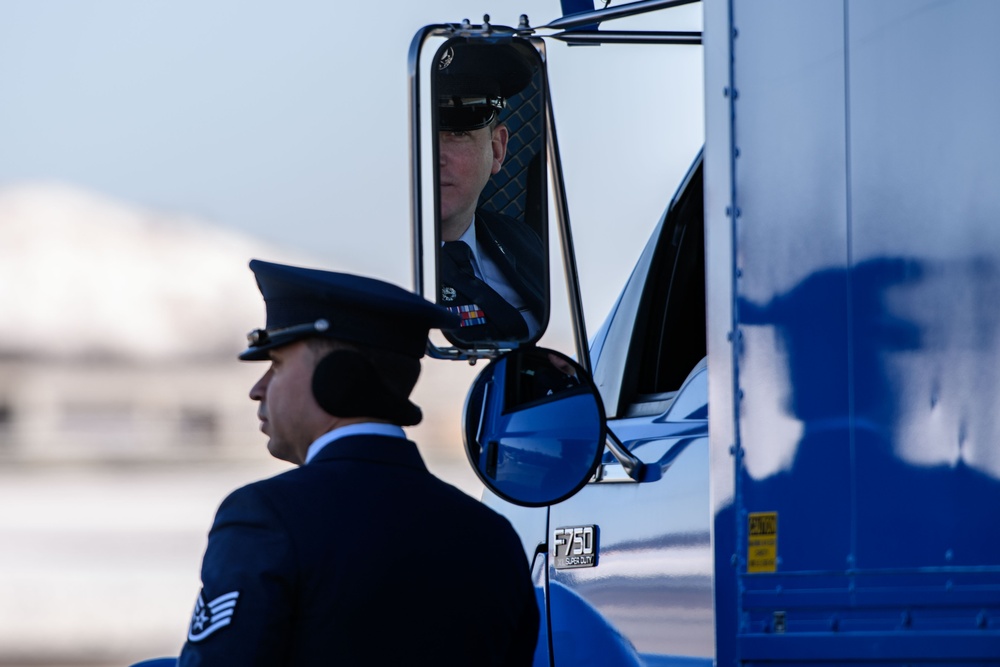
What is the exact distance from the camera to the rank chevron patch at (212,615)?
168 centimetres

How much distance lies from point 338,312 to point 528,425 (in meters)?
0.58

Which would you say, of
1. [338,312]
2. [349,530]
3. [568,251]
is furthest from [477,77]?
[349,530]

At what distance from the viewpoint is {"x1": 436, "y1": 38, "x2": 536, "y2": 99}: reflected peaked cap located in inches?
91.1

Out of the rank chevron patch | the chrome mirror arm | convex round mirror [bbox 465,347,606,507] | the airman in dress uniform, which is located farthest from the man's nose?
the chrome mirror arm

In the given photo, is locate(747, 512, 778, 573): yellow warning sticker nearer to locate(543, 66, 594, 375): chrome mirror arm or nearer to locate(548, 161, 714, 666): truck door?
locate(548, 161, 714, 666): truck door

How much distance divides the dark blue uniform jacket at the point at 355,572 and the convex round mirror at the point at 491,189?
455 mm

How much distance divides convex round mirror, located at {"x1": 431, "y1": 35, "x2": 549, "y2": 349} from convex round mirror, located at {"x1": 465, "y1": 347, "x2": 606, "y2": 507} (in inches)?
2.3

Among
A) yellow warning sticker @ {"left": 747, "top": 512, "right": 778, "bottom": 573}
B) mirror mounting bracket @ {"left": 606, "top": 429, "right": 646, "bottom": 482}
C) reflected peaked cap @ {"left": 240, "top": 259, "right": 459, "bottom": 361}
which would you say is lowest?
yellow warning sticker @ {"left": 747, "top": 512, "right": 778, "bottom": 573}

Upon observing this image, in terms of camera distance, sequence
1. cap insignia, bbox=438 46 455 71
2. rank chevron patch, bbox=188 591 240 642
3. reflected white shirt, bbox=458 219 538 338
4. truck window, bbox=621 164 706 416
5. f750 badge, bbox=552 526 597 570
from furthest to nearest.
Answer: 1. truck window, bbox=621 164 706 416
2. f750 badge, bbox=552 526 597 570
3. reflected white shirt, bbox=458 219 538 338
4. cap insignia, bbox=438 46 455 71
5. rank chevron patch, bbox=188 591 240 642

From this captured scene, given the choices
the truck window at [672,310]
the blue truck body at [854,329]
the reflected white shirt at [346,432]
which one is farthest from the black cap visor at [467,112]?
the truck window at [672,310]

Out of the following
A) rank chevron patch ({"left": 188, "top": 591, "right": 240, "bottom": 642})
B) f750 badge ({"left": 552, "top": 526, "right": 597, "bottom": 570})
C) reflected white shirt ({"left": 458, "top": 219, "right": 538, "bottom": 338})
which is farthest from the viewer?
f750 badge ({"left": 552, "top": 526, "right": 597, "bottom": 570})

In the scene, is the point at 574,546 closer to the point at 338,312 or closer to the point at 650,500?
the point at 650,500

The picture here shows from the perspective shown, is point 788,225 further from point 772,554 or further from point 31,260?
point 31,260

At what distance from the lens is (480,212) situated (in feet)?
8.08
